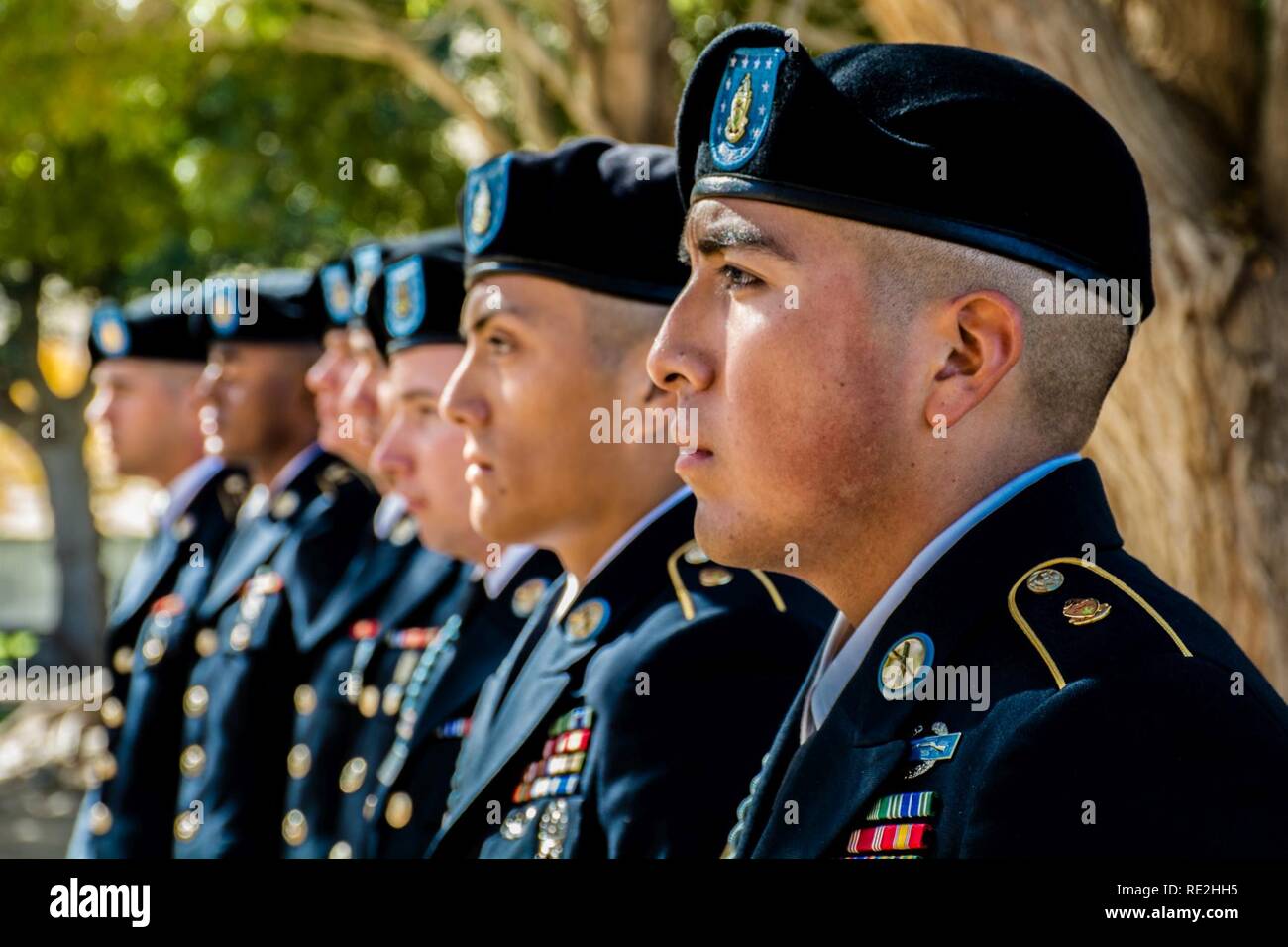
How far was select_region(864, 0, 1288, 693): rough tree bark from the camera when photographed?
4.75m

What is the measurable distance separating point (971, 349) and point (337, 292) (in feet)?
11.6

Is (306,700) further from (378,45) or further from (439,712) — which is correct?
(378,45)

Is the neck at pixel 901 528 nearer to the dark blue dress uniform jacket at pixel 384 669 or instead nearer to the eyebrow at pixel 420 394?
the dark blue dress uniform jacket at pixel 384 669

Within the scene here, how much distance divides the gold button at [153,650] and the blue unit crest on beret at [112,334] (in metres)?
1.54

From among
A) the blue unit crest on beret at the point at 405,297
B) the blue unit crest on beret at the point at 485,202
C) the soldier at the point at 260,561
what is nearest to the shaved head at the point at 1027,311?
the blue unit crest on beret at the point at 485,202

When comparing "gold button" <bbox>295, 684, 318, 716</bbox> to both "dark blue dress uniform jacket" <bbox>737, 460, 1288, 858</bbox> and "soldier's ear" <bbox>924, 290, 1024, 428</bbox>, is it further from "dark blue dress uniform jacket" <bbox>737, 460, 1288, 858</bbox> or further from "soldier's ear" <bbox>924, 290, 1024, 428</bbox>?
"soldier's ear" <bbox>924, 290, 1024, 428</bbox>

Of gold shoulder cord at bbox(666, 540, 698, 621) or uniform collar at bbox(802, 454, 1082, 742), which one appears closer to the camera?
uniform collar at bbox(802, 454, 1082, 742)

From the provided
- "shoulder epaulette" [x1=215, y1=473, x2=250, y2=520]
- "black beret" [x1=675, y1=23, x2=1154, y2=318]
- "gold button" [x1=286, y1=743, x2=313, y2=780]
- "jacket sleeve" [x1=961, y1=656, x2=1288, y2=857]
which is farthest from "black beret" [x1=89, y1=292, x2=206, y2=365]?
"jacket sleeve" [x1=961, y1=656, x2=1288, y2=857]

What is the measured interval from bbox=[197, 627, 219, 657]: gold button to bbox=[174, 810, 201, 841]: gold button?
51 cm

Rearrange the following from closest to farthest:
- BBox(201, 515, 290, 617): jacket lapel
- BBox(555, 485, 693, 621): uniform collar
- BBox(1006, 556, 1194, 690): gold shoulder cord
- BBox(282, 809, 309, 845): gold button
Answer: BBox(1006, 556, 1194, 690): gold shoulder cord < BBox(555, 485, 693, 621): uniform collar < BBox(282, 809, 309, 845): gold button < BBox(201, 515, 290, 617): jacket lapel

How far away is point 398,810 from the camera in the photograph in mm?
3359

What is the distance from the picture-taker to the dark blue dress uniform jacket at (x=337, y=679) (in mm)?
4270

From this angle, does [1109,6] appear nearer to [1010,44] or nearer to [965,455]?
[1010,44]

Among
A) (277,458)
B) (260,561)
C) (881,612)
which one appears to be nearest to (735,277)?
(881,612)
